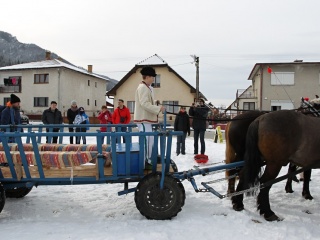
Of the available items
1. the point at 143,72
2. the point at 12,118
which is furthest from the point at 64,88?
the point at 143,72

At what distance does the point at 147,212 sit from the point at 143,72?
180 centimetres

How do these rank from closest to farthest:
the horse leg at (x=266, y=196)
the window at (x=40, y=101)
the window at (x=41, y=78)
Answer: the horse leg at (x=266, y=196)
the window at (x=40, y=101)
the window at (x=41, y=78)

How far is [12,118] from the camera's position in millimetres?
5734

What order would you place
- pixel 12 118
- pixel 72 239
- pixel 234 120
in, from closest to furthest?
pixel 72 239
pixel 234 120
pixel 12 118

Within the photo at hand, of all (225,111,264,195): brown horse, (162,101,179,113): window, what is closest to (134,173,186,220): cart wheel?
(162,101,179,113): window

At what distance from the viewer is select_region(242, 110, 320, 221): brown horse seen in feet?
12.5

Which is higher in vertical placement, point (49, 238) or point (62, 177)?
point (62, 177)

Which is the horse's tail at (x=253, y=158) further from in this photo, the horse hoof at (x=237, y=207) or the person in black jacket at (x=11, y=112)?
the person in black jacket at (x=11, y=112)

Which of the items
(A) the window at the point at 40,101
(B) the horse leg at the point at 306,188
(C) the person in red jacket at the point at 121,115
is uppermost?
(A) the window at the point at 40,101

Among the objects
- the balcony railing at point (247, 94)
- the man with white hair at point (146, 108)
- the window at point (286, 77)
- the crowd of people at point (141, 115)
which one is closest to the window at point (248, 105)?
the balcony railing at point (247, 94)

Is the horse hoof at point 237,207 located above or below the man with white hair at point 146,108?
below

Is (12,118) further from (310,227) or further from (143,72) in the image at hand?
(310,227)

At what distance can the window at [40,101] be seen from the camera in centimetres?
3268

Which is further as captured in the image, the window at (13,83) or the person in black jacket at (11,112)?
the window at (13,83)
